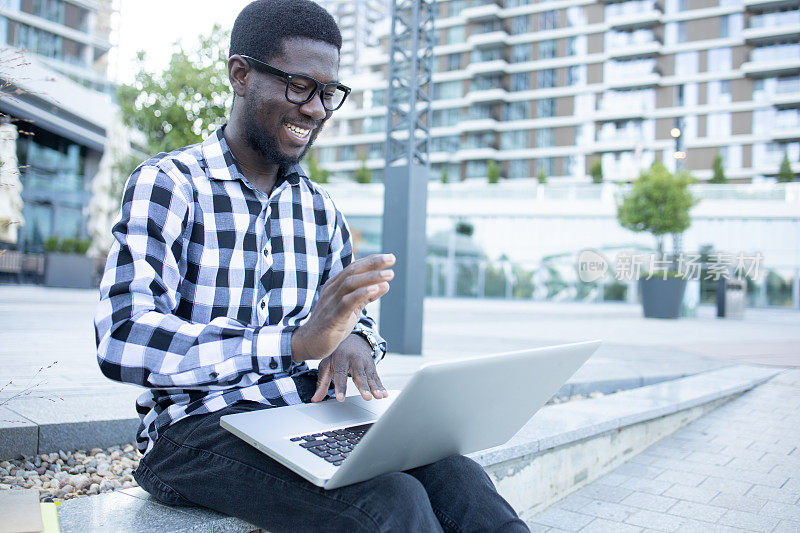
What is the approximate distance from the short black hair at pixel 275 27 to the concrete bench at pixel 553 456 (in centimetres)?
115

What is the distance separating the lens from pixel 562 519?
2.74 metres

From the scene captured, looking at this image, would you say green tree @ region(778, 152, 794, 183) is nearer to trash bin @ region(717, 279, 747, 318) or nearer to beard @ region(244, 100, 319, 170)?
trash bin @ region(717, 279, 747, 318)

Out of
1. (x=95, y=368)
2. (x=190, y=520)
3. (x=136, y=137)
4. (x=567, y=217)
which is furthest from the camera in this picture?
(x=567, y=217)

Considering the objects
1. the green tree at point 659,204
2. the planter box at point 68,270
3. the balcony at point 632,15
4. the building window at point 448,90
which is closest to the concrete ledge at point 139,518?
the planter box at point 68,270

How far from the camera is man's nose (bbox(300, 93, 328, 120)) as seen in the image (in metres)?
1.67

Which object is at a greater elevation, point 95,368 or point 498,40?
point 498,40

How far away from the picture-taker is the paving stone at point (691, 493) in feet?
9.64

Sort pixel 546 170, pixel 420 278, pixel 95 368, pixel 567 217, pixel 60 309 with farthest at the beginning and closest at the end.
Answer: pixel 546 170
pixel 567 217
pixel 60 309
pixel 420 278
pixel 95 368

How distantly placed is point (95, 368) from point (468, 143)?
1890 inches

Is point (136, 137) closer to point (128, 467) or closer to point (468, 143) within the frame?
point (128, 467)

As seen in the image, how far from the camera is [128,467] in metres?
2.63

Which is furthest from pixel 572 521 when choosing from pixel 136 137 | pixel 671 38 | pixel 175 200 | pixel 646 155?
pixel 671 38

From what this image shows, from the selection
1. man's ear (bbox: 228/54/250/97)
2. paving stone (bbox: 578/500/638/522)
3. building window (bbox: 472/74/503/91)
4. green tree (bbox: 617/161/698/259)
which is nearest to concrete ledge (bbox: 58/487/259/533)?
man's ear (bbox: 228/54/250/97)

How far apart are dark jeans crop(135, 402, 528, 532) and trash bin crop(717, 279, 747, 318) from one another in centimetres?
1839
